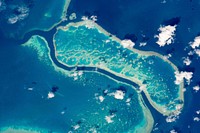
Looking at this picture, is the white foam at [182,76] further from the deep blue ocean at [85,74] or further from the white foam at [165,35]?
the white foam at [165,35]

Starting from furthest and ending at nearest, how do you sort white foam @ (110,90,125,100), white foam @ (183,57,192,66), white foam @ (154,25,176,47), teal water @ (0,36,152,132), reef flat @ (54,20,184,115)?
reef flat @ (54,20,184,115), white foam @ (183,57,192,66), white foam @ (110,90,125,100), teal water @ (0,36,152,132), white foam @ (154,25,176,47)

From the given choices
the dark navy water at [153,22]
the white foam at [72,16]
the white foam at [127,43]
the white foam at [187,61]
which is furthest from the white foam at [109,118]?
the white foam at [72,16]

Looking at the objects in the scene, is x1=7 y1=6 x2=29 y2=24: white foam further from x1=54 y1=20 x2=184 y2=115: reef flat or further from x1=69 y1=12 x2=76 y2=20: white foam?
x1=69 y1=12 x2=76 y2=20: white foam

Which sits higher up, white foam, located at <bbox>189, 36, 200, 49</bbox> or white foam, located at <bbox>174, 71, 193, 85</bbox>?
white foam, located at <bbox>189, 36, 200, 49</bbox>

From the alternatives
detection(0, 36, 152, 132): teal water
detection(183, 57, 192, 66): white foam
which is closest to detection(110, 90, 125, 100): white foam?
detection(0, 36, 152, 132): teal water

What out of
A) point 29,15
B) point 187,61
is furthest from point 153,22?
point 29,15

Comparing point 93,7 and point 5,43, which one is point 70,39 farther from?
point 5,43

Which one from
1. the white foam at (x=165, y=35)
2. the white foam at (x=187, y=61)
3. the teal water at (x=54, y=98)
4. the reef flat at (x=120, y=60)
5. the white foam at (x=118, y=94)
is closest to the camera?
the white foam at (x=165, y=35)
